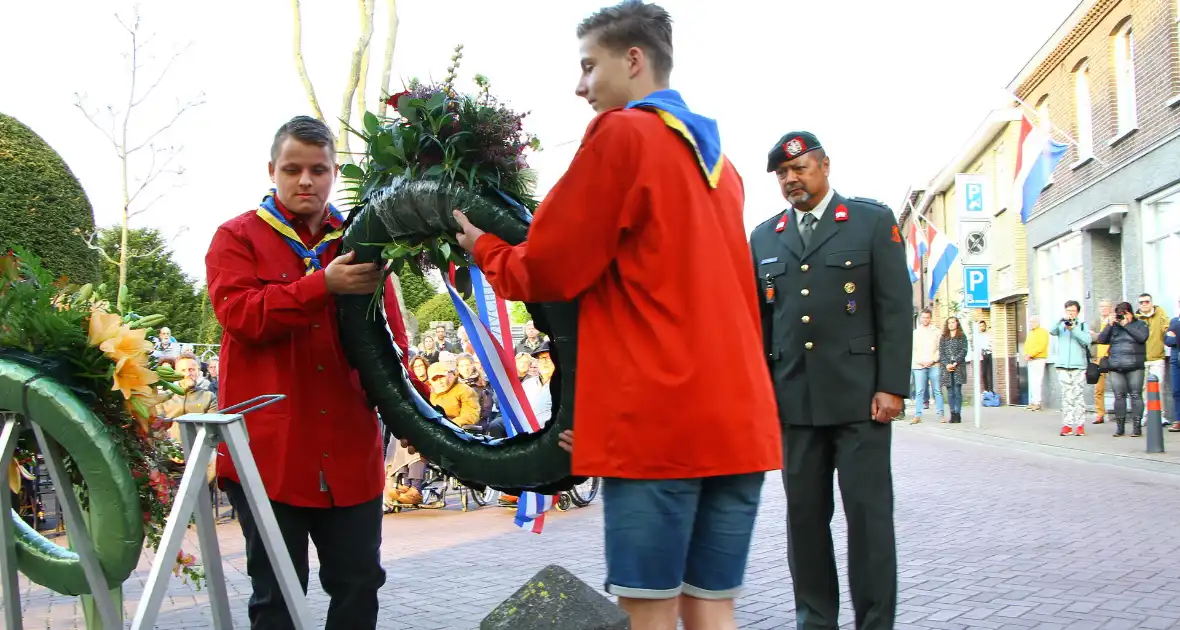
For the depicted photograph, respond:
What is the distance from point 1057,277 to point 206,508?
23.6 meters

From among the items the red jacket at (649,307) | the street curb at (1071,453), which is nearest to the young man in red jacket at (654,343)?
the red jacket at (649,307)

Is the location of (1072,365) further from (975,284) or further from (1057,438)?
(975,284)

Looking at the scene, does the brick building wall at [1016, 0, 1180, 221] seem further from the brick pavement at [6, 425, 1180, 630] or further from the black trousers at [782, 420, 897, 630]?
the black trousers at [782, 420, 897, 630]

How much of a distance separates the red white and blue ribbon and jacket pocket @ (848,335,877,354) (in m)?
1.34

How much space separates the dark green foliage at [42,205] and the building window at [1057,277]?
1870 cm

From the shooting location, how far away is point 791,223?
4.26 m

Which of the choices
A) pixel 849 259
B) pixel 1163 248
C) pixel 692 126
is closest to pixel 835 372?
pixel 849 259

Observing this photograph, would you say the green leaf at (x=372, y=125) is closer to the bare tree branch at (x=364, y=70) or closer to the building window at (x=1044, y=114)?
the bare tree branch at (x=364, y=70)

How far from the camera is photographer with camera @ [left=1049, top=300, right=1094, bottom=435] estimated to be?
14898 millimetres

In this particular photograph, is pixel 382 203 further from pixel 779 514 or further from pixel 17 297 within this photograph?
pixel 779 514

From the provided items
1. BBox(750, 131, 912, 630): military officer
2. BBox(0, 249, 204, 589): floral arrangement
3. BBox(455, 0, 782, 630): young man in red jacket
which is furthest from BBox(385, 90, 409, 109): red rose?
BBox(750, 131, 912, 630): military officer

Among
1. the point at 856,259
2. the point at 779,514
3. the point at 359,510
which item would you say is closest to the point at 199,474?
the point at 359,510

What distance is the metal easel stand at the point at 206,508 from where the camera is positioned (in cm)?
254

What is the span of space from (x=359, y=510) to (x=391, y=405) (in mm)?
375
